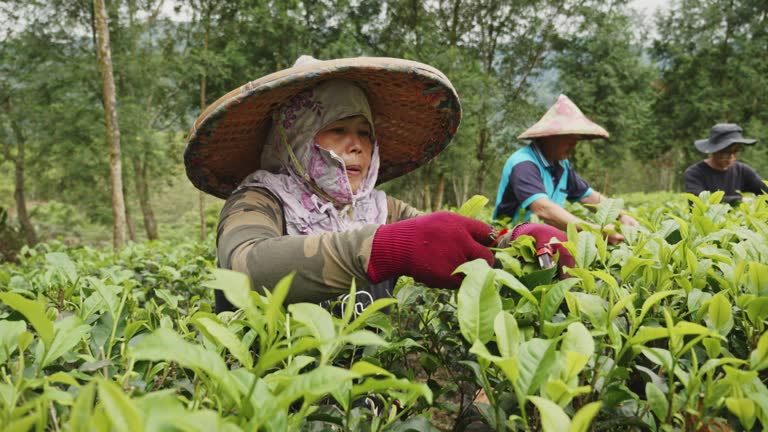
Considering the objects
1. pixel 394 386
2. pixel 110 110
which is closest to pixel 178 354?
pixel 394 386

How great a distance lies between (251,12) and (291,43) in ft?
4.46

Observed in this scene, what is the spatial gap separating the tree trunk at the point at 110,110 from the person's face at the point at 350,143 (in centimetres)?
659

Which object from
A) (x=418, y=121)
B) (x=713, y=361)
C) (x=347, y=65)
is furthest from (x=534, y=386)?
(x=418, y=121)

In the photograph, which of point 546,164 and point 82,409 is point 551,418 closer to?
point 82,409

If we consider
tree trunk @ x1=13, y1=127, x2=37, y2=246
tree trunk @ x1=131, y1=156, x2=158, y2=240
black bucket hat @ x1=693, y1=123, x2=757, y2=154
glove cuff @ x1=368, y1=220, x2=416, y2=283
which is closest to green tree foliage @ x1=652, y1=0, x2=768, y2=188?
black bucket hat @ x1=693, y1=123, x2=757, y2=154

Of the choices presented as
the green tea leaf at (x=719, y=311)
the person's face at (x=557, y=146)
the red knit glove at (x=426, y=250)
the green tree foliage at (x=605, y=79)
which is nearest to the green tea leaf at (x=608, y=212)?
the red knit glove at (x=426, y=250)

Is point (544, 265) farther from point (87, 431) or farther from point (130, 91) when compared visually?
point (130, 91)

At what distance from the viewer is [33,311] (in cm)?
60

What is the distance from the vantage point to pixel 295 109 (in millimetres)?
1542

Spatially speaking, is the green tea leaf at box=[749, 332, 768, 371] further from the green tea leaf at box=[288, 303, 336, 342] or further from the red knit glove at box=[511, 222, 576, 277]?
the green tea leaf at box=[288, 303, 336, 342]

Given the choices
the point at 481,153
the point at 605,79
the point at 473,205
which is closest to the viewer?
the point at 473,205

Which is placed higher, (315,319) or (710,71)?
(710,71)

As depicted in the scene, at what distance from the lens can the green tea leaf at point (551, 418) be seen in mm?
487

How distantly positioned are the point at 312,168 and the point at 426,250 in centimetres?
64
